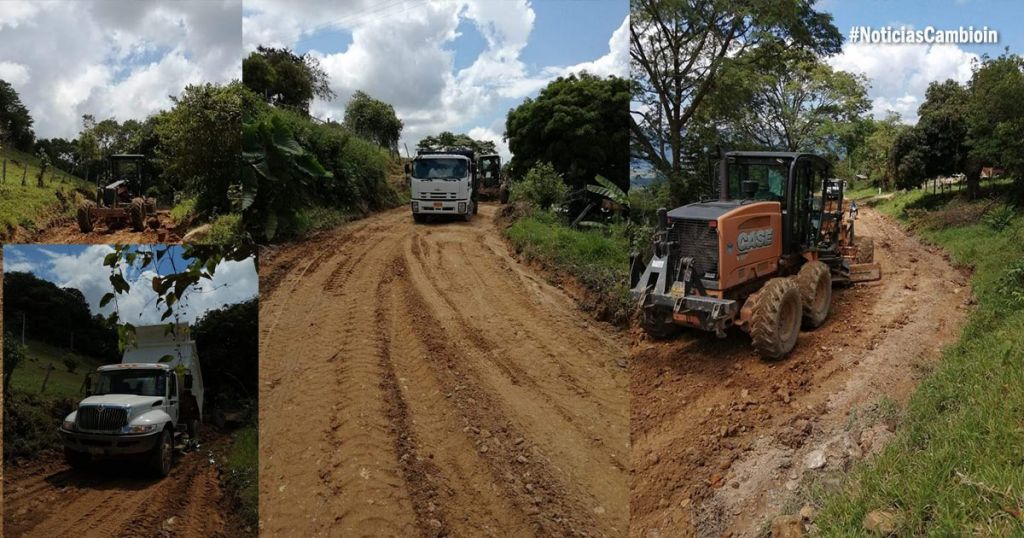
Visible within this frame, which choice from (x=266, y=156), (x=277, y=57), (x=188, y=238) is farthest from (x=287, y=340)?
(x=277, y=57)

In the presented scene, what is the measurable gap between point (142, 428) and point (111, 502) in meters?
0.28

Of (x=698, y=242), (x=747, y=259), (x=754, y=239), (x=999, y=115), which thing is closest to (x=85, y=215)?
(x=698, y=242)

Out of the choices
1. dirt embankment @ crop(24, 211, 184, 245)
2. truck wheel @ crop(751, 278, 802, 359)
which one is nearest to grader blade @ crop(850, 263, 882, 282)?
truck wheel @ crop(751, 278, 802, 359)

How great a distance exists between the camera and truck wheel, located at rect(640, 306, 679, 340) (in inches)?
233

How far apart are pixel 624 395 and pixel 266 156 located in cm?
226

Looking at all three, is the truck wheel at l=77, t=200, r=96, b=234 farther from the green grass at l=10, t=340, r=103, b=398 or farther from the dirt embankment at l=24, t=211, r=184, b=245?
the green grass at l=10, t=340, r=103, b=398

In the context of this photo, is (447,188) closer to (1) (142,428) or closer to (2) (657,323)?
(2) (657,323)

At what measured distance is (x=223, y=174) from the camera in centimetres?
300

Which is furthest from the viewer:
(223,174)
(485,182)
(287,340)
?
(485,182)

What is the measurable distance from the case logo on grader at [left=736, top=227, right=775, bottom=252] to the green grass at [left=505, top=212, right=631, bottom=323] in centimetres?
188

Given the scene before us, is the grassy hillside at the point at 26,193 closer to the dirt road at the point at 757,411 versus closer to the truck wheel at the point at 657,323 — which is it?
the dirt road at the point at 757,411

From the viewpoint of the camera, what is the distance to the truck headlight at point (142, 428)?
1.81 m

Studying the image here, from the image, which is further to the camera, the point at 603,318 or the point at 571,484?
the point at 603,318

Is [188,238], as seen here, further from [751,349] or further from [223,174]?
[751,349]
